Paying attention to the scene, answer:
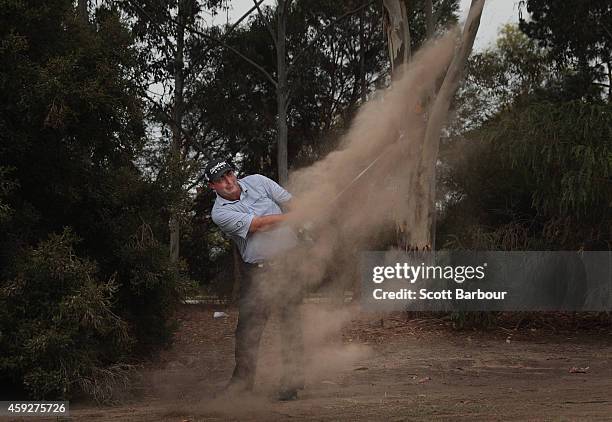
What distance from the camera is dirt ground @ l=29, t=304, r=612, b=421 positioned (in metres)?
6.01

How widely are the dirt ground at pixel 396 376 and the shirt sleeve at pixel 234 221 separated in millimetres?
1434

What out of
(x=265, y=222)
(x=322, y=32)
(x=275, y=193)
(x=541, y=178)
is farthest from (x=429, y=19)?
(x=265, y=222)

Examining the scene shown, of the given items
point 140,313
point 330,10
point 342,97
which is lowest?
point 140,313

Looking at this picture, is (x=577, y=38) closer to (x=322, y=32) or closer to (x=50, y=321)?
(x=322, y=32)

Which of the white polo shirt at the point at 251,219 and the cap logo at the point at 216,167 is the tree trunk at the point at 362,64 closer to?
the white polo shirt at the point at 251,219

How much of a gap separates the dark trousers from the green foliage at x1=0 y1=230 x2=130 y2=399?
143 centimetres

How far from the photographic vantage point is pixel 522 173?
12.8 m

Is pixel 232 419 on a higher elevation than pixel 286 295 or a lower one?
lower

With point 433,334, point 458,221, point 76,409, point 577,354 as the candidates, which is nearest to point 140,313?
point 76,409

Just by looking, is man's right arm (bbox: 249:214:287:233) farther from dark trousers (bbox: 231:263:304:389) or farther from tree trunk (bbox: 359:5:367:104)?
tree trunk (bbox: 359:5:367:104)

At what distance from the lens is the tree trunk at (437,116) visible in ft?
41.2

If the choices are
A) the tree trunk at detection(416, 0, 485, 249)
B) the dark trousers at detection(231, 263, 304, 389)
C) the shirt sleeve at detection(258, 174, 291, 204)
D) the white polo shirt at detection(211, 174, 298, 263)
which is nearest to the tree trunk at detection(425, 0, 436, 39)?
the tree trunk at detection(416, 0, 485, 249)

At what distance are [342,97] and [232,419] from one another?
2225cm

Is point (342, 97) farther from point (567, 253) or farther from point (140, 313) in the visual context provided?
point (140, 313)
